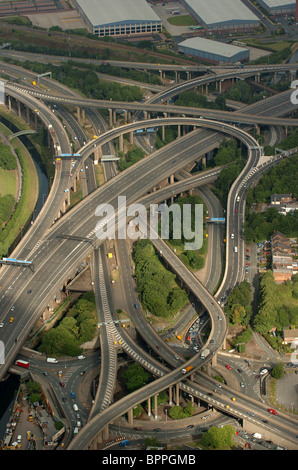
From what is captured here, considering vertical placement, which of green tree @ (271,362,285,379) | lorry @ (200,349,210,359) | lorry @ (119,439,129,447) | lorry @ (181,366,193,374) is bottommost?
lorry @ (119,439,129,447)

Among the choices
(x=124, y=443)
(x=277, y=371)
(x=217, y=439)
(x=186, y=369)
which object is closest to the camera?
(x=217, y=439)

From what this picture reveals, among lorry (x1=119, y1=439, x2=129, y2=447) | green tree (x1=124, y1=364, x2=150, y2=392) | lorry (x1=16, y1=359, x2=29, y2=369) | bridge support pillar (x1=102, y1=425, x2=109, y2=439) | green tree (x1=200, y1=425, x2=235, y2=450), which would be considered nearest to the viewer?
green tree (x1=200, y1=425, x2=235, y2=450)

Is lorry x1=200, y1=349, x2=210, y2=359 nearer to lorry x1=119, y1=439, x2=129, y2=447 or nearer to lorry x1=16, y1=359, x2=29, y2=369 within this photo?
lorry x1=119, y1=439, x2=129, y2=447

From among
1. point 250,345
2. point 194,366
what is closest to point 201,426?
point 194,366

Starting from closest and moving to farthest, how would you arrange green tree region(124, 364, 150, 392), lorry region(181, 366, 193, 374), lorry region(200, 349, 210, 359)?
green tree region(124, 364, 150, 392) < lorry region(181, 366, 193, 374) < lorry region(200, 349, 210, 359)

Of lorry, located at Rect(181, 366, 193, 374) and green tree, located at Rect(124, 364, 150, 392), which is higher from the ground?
lorry, located at Rect(181, 366, 193, 374)

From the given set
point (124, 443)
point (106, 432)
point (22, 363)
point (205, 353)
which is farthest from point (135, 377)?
point (22, 363)

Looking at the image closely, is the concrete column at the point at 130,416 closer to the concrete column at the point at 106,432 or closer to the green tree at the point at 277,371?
the concrete column at the point at 106,432

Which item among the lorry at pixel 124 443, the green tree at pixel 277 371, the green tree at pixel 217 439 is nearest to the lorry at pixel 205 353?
the green tree at pixel 277 371

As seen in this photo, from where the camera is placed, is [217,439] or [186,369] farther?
[186,369]

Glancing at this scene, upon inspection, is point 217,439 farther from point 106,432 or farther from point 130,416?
point 106,432

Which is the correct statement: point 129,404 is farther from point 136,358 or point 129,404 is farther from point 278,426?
point 278,426

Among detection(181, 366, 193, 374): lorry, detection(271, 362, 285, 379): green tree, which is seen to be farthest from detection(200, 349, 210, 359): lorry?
detection(271, 362, 285, 379): green tree
